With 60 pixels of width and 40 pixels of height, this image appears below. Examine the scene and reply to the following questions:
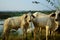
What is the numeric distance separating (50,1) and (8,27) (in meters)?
0.79

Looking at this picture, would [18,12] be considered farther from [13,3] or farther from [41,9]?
[41,9]

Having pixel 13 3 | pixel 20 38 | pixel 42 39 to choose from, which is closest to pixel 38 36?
pixel 42 39

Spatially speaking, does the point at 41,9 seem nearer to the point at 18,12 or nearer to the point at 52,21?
the point at 18,12

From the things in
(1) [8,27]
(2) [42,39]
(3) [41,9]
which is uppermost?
(3) [41,9]

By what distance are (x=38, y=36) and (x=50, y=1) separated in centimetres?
56

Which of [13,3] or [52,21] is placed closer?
[52,21]

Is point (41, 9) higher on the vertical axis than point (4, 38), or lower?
higher

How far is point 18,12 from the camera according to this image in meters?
2.93

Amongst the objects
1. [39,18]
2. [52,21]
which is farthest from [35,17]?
[52,21]

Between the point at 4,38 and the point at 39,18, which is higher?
the point at 39,18

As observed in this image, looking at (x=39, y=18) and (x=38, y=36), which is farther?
(x=38, y=36)

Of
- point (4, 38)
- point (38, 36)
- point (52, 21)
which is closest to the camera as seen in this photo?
point (52, 21)

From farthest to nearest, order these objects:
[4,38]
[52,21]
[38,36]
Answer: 1. [38,36]
2. [4,38]
3. [52,21]

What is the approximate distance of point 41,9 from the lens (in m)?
3.00
